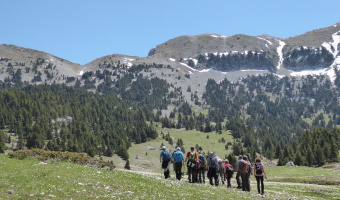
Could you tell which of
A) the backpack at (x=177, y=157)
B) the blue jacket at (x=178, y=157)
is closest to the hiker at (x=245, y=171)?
the blue jacket at (x=178, y=157)

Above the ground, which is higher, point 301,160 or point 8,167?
point 8,167

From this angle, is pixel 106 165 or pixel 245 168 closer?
pixel 245 168

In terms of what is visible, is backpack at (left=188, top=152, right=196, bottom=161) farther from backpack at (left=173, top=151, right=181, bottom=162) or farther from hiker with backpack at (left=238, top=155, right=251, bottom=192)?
hiker with backpack at (left=238, top=155, right=251, bottom=192)

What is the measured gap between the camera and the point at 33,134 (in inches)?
7303

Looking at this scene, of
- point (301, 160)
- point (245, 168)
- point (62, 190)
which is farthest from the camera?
point (301, 160)

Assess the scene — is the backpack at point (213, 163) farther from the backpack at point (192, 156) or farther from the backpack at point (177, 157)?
the backpack at point (177, 157)

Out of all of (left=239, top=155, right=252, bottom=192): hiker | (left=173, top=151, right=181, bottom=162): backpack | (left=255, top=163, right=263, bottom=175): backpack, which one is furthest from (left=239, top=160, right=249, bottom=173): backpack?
(left=173, top=151, right=181, bottom=162): backpack

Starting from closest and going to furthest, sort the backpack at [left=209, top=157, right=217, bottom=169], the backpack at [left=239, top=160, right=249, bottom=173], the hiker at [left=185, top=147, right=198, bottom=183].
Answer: the backpack at [left=239, top=160, right=249, bottom=173] → the hiker at [left=185, top=147, right=198, bottom=183] → the backpack at [left=209, top=157, right=217, bottom=169]

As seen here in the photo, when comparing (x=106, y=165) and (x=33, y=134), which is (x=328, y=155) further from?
(x=33, y=134)

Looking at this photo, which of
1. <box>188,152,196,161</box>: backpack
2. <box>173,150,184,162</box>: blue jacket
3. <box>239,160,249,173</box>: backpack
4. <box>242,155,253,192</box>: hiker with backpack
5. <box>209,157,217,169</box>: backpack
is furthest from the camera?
<box>209,157,217,169</box>: backpack

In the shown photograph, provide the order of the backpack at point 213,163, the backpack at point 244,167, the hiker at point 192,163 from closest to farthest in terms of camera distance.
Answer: the backpack at point 244,167 → the hiker at point 192,163 → the backpack at point 213,163

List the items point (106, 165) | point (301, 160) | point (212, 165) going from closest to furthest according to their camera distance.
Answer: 1. point (212, 165)
2. point (106, 165)
3. point (301, 160)

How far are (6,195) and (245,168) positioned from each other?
2179cm

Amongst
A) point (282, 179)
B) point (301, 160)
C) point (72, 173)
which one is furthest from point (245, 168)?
point (301, 160)
